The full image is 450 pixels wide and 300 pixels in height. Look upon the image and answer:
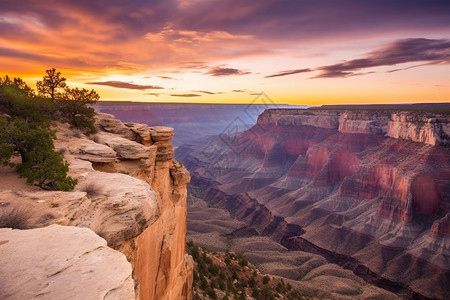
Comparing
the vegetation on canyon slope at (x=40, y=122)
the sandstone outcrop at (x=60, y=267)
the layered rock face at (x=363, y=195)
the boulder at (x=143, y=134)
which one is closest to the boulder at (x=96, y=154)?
the vegetation on canyon slope at (x=40, y=122)

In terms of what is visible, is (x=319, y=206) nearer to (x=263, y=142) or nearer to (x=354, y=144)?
(x=354, y=144)

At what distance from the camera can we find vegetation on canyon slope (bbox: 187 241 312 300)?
25.3 m

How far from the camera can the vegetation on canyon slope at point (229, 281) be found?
2530 cm

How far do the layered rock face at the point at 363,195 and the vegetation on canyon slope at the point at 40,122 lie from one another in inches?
1835

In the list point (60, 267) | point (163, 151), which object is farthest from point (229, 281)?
point (60, 267)

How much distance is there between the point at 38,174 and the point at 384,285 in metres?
48.1

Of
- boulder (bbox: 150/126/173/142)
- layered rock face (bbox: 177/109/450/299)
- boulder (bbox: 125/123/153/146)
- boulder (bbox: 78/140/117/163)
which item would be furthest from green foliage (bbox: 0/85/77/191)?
layered rock face (bbox: 177/109/450/299)

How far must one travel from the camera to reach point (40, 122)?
15.1 m

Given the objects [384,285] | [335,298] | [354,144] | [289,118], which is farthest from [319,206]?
[289,118]

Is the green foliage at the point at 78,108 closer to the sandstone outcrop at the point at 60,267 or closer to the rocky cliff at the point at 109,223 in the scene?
the rocky cliff at the point at 109,223

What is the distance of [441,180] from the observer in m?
50.4

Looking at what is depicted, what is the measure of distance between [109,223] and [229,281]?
21.8 metres

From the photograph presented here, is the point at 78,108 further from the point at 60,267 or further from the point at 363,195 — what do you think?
the point at 363,195

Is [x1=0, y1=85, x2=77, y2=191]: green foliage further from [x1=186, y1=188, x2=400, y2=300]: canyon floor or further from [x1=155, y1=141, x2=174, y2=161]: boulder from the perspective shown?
[x1=186, y1=188, x2=400, y2=300]: canyon floor
